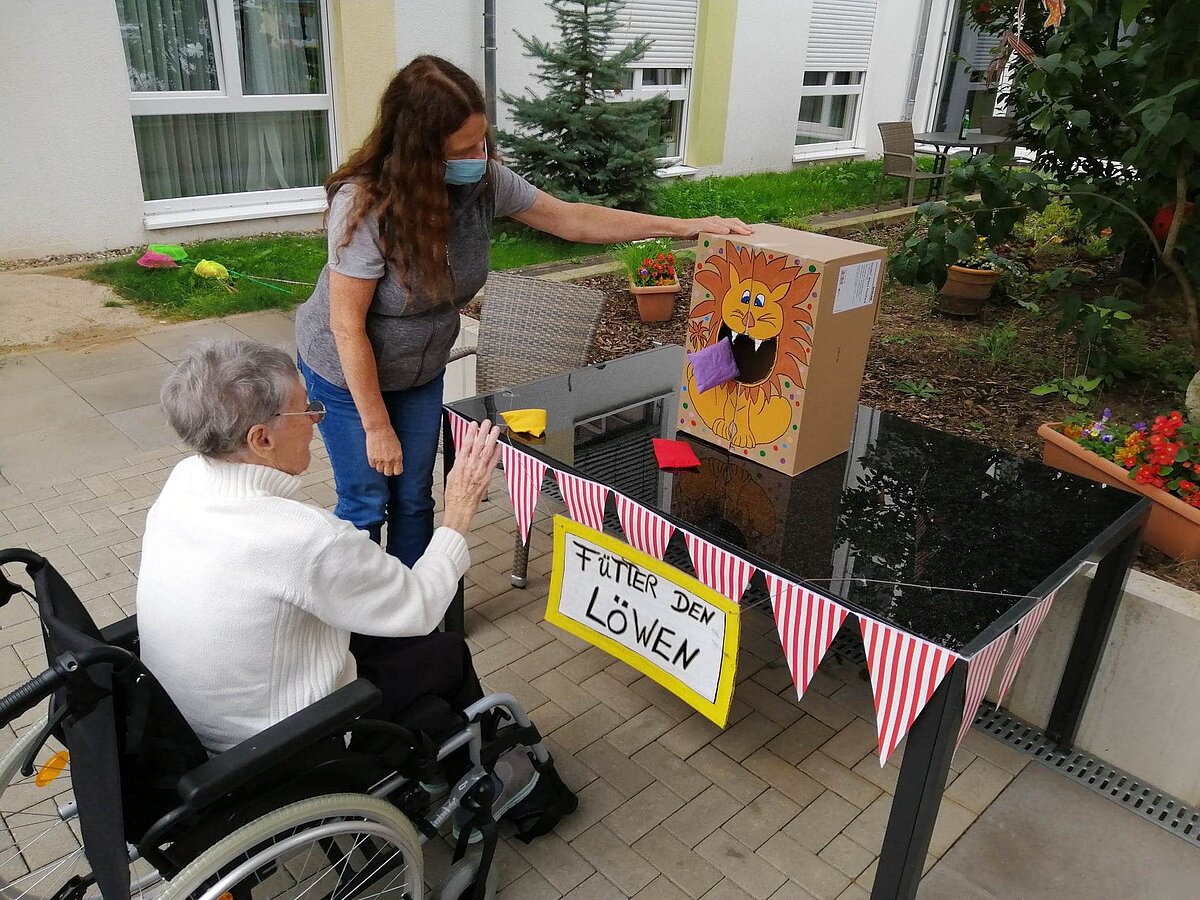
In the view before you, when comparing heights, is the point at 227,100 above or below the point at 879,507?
above

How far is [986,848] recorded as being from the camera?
2344 millimetres

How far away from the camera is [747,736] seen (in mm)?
2682

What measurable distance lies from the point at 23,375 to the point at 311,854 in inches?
152

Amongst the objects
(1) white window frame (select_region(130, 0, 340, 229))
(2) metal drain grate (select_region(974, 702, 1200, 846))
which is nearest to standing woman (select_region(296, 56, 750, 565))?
(2) metal drain grate (select_region(974, 702, 1200, 846))

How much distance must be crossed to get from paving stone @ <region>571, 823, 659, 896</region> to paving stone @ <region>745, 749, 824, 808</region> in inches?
17.7

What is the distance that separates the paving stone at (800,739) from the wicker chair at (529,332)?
3.43ft

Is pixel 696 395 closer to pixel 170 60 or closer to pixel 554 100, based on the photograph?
pixel 554 100

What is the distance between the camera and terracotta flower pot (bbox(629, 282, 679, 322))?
5074 millimetres

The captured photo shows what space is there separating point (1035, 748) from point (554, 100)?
5.97 metres

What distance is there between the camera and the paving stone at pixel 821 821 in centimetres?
234

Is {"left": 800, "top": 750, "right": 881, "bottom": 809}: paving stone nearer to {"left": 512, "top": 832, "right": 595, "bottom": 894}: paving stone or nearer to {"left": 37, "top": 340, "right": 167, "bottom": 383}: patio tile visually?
{"left": 512, "top": 832, "right": 595, "bottom": 894}: paving stone

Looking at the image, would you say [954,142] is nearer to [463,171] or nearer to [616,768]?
[463,171]

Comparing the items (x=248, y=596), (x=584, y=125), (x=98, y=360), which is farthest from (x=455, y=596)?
(x=584, y=125)

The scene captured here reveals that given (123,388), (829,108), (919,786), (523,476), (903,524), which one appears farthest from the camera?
(829,108)
